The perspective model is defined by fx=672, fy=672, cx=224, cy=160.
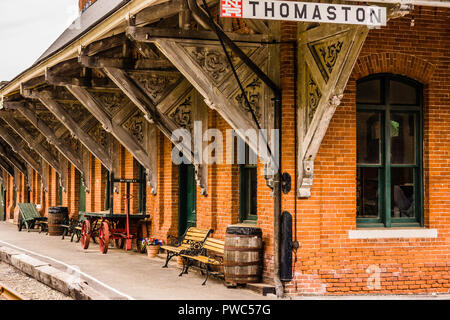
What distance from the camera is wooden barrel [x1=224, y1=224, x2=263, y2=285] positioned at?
32.8ft

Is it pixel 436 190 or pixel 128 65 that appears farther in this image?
pixel 128 65

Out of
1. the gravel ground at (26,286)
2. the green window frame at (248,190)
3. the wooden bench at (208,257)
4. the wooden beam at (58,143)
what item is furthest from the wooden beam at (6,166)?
the green window frame at (248,190)

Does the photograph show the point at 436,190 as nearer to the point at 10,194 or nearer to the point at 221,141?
the point at 221,141

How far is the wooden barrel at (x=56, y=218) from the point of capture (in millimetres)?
20641

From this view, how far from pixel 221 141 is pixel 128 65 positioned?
89.7 inches

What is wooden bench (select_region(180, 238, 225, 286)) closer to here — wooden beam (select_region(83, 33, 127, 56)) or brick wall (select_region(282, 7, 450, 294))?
brick wall (select_region(282, 7, 450, 294))

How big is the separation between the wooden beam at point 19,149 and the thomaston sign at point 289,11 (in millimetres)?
18330

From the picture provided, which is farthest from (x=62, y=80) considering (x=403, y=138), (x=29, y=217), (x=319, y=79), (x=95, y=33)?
(x=29, y=217)

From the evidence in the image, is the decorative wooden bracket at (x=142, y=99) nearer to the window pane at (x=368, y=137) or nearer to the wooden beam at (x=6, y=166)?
the window pane at (x=368, y=137)

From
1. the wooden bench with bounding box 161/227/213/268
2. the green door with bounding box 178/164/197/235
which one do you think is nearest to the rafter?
the green door with bounding box 178/164/197/235

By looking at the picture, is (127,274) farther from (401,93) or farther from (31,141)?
(31,141)

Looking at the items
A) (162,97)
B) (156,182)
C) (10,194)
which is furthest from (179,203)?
(10,194)

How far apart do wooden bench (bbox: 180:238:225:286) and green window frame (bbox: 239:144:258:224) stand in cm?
64

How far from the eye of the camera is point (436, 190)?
10500 mm
